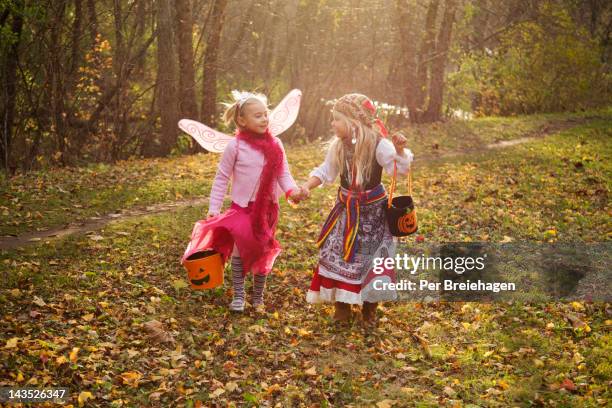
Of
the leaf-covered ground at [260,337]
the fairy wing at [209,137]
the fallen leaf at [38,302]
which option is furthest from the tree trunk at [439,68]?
the fallen leaf at [38,302]

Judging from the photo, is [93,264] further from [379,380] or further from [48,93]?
[48,93]

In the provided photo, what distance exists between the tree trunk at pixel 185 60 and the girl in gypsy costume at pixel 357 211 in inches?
367

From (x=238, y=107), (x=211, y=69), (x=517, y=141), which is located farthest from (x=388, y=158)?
(x=517, y=141)

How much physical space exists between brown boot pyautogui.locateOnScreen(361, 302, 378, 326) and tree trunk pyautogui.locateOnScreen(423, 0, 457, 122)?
1292 centimetres

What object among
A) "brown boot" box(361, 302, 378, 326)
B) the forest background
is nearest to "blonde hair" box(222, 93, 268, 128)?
"brown boot" box(361, 302, 378, 326)

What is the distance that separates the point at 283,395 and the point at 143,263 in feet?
9.04

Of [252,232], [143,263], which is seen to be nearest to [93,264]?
[143,263]

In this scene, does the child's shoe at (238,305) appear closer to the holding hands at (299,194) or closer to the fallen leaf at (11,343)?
the holding hands at (299,194)

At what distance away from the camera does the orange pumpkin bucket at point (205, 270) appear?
17.7 ft

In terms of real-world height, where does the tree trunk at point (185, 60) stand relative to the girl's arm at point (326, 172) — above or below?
above

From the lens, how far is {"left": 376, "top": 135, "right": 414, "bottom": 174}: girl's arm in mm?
5332

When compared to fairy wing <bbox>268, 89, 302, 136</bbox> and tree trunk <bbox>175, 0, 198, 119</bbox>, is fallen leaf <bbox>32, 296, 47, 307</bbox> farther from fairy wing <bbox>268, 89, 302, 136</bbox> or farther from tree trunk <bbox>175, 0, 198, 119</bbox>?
tree trunk <bbox>175, 0, 198, 119</bbox>

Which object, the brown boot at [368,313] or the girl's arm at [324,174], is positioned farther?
the brown boot at [368,313]

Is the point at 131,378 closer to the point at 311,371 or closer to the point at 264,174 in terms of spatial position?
the point at 311,371
